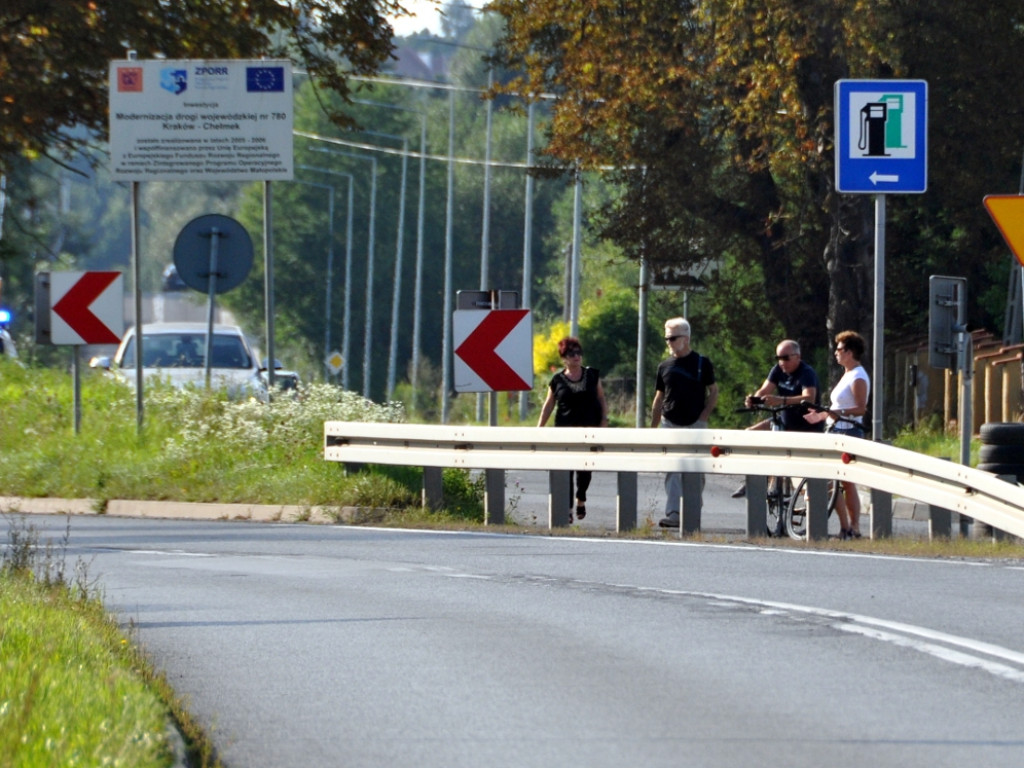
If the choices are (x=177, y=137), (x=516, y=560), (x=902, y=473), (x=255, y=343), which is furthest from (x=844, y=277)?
(x=255, y=343)

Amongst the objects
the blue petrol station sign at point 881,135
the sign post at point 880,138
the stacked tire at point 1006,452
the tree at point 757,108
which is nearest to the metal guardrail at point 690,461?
the sign post at point 880,138

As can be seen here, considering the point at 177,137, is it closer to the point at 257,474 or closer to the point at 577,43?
the point at 257,474

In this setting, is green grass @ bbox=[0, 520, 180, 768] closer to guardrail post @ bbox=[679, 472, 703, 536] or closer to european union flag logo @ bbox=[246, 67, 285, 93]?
guardrail post @ bbox=[679, 472, 703, 536]

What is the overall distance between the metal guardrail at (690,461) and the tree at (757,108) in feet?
35.1

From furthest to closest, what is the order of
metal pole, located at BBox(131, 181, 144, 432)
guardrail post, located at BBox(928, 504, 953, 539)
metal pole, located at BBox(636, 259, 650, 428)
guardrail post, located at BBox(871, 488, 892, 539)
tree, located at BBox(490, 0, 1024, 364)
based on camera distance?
metal pole, located at BBox(636, 259, 650, 428) < tree, located at BBox(490, 0, 1024, 364) < metal pole, located at BBox(131, 181, 144, 432) < guardrail post, located at BBox(871, 488, 892, 539) < guardrail post, located at BBox(928, 504, 953, 539)

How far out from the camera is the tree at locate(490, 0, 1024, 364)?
2583cm

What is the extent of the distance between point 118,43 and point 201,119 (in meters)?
2.09

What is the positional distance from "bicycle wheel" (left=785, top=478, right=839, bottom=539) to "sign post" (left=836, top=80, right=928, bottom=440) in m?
0.84

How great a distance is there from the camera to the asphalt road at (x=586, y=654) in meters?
6.54

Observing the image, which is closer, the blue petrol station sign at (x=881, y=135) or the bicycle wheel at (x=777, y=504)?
the blue petrol station sign at (x=881, y=135)

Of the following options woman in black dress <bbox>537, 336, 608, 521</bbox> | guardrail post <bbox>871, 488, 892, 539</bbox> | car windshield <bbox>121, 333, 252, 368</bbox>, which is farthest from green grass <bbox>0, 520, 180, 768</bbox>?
car windshield <bbox>121, 333, 252, 368</bbox>

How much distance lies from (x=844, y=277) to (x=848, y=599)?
64.3 ft

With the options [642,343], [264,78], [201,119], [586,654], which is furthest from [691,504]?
[642,343]

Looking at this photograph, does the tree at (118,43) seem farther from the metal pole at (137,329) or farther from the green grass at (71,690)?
the green grass at (71,690)
